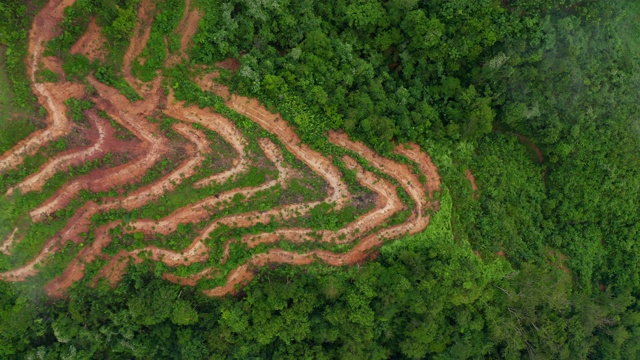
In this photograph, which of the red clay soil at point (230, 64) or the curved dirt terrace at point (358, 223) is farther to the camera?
the red clay soil at point (230, 64)

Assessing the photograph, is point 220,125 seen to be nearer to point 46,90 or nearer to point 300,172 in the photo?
point 300,172

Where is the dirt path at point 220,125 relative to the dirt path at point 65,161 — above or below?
above

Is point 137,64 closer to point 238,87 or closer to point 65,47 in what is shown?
point 65,47

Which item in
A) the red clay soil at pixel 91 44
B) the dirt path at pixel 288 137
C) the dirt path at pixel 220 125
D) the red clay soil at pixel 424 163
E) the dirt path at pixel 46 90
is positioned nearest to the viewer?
the dirt path at pixel 46 90

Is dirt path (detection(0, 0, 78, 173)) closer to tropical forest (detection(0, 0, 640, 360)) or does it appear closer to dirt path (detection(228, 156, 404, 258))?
tropical forest (detection(0, 0, 640, 360))

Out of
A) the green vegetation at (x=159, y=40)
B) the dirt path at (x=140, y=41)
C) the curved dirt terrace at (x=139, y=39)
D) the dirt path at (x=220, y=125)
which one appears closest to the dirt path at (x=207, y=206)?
the dirt path at (x=220, y=125)

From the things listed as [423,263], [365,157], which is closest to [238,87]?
[365,157]

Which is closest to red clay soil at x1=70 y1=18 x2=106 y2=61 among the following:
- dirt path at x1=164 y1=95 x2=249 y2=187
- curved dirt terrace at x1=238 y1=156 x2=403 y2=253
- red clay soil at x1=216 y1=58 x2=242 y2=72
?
dirt path at x1=164 y1=95 x2=249 y2=187

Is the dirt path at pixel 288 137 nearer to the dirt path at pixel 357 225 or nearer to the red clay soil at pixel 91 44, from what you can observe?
the dirt path at pixel 357 225
